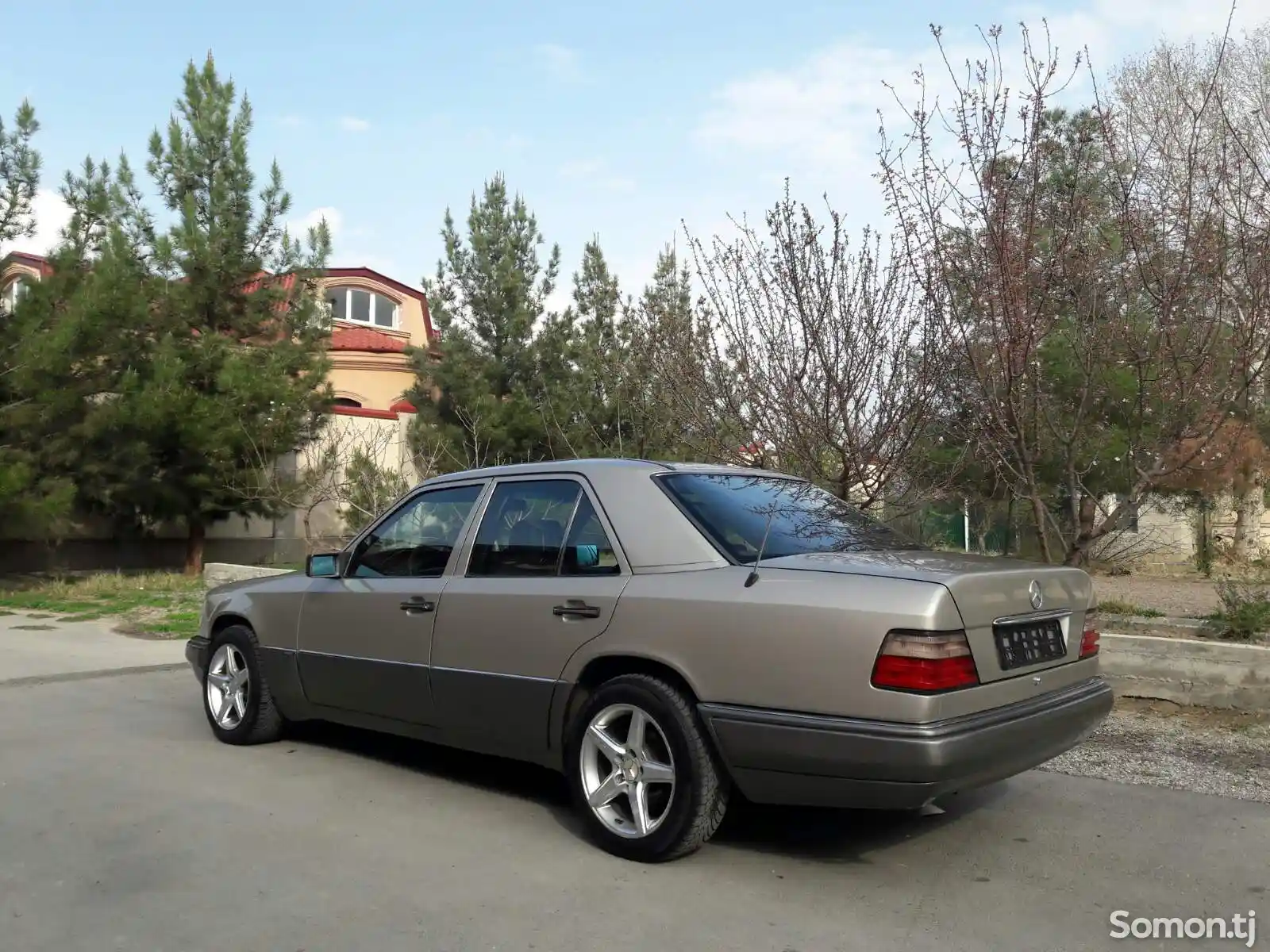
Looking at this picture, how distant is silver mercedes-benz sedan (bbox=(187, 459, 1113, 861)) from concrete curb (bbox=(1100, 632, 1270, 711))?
2.73 metres

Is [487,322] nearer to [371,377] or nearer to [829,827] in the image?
[371,377]

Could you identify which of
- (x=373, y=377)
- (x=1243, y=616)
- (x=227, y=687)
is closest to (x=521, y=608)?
(x=227, y=687)

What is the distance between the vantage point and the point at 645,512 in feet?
16.5

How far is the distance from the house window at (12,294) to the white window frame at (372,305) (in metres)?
15.3

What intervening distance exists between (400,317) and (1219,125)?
27.2m

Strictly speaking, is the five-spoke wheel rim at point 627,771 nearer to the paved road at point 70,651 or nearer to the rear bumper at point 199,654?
the rear bumper at point 199,654

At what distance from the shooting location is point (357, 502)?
1906 centimetres

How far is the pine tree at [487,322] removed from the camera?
909 inches

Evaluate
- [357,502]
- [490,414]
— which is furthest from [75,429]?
[490,414]

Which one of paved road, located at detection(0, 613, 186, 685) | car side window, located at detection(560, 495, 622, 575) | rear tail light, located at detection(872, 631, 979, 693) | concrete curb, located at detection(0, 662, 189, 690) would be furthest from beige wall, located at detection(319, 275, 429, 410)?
rear tail light, located at detection(872, 631, 979, 693)

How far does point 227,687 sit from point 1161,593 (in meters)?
14.5

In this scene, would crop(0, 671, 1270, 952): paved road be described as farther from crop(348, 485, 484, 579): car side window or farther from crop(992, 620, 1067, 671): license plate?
crop(348, 485, 484, 579): car side window

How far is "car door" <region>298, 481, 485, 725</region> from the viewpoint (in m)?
5.64

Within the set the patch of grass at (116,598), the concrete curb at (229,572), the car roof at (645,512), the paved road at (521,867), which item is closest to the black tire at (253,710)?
the paved road at (521,867)
